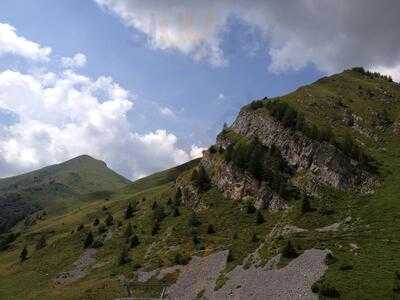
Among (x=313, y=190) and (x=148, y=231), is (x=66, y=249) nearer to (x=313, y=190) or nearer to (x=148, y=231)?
(x=148, y=231)

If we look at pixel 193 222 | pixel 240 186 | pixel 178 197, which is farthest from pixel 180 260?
pixel 178 197

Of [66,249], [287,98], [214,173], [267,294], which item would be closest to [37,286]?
[66,249]

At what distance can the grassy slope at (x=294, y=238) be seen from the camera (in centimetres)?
8194

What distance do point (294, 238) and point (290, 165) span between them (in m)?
43.8

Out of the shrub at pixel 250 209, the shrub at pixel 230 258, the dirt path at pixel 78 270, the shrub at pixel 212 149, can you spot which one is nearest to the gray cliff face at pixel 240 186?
the shrub at pixel 250 209

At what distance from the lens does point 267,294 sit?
263 feet

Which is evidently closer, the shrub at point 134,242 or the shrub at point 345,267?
the shrub at point 345,267

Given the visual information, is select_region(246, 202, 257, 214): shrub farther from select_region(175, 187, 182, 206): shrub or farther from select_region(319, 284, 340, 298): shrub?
select_region(319, 284, 340, 298): shrub

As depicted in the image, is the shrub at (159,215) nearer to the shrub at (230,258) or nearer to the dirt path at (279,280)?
the shrub at (230,258)

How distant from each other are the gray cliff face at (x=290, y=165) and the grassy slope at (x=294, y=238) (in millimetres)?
4263

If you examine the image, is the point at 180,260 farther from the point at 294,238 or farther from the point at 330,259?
the point at 330,259

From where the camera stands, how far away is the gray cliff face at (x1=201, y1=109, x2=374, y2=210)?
127875 millimetres

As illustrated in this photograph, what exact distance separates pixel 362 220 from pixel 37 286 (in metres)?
79.4

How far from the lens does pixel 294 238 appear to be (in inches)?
3947
